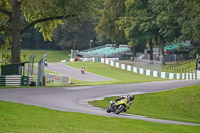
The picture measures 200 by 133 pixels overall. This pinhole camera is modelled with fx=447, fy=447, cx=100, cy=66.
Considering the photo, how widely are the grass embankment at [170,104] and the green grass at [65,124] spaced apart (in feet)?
20.1

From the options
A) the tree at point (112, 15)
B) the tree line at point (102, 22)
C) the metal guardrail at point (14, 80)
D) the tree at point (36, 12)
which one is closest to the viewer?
the metal guardrail at point (14, 80)

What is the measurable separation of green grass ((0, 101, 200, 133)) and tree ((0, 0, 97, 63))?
19.4 metres

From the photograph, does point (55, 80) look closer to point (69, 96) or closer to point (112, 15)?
point (69, 96)

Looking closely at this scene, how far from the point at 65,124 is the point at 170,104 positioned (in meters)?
12.7

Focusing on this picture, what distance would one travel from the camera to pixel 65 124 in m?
15.6

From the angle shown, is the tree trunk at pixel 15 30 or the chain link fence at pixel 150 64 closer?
the tree trunk at pixel 15 30

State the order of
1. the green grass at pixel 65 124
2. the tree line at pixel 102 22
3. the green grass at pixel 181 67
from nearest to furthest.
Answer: the green grass at pixel 65 124 → the tree line at pixel 102 22 → the green grass at pixel 181 67

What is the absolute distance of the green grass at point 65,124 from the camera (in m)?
14.2

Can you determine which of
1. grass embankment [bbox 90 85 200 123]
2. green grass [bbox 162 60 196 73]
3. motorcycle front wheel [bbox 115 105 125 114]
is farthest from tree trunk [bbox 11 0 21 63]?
green grass [bbox 162 60 196 73]

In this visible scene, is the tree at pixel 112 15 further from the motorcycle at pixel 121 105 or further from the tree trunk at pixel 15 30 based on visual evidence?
the motorcycle at pixel 121 105

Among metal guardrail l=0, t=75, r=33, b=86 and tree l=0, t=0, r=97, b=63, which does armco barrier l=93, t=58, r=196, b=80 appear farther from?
metal guardrail l=0, t=75, r=33, b=86

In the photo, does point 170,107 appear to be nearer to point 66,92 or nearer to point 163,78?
point 66,92

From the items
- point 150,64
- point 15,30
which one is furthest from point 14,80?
point 150,64

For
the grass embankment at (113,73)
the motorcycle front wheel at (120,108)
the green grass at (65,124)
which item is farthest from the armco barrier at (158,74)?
the green grass at (65,124)
